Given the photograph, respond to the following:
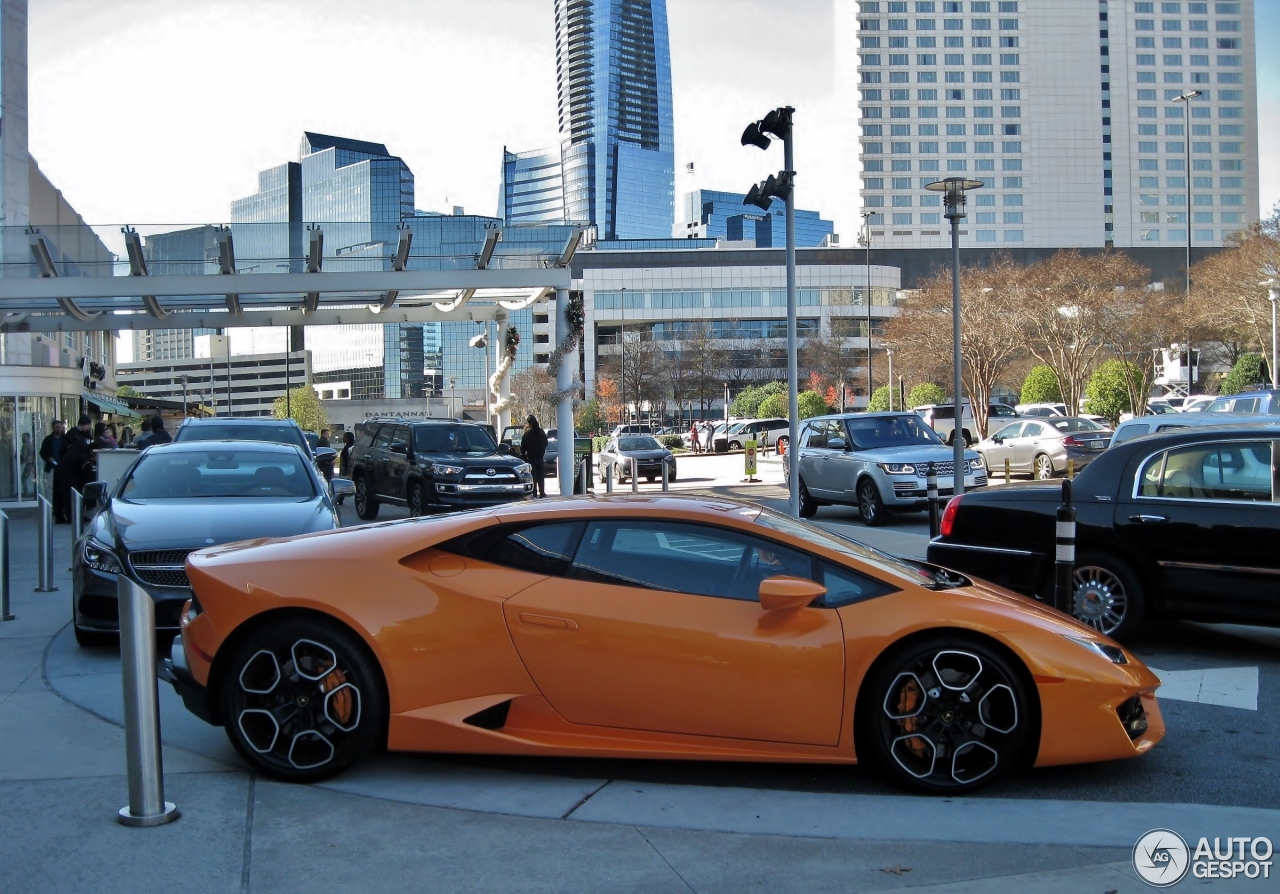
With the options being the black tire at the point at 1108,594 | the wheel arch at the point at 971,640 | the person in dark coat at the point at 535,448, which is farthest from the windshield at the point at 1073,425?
the wheel arch at the point at 971,640

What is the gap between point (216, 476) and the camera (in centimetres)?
993

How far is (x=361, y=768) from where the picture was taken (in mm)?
5375

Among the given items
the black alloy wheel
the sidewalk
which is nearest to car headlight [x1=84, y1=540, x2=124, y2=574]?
the sidewalk

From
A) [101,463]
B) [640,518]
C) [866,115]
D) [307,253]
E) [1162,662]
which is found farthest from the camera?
[866,115]

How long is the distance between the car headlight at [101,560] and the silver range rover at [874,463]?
11.2 m

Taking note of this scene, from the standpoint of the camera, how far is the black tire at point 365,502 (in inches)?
871

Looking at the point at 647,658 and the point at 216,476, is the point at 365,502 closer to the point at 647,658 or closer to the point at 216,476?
the point at 216,476

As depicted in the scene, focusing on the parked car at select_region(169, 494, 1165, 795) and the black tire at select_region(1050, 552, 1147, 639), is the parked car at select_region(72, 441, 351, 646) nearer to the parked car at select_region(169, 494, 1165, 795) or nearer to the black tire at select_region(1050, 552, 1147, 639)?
the parked car at select_region(169, 494, 1165, 795)

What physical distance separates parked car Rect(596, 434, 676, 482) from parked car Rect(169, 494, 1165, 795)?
26450mm

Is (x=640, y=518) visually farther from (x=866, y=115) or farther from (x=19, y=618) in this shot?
(x=866, y=115)

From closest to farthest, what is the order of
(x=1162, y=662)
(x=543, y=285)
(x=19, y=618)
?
(x=1162, y=662) → (x=19, y=618) → (x=543, y=285)

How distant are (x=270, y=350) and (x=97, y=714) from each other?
173m

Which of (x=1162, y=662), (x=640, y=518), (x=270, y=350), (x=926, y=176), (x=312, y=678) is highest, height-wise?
(x=926, y=176)

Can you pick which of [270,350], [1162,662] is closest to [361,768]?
[1162,662]
